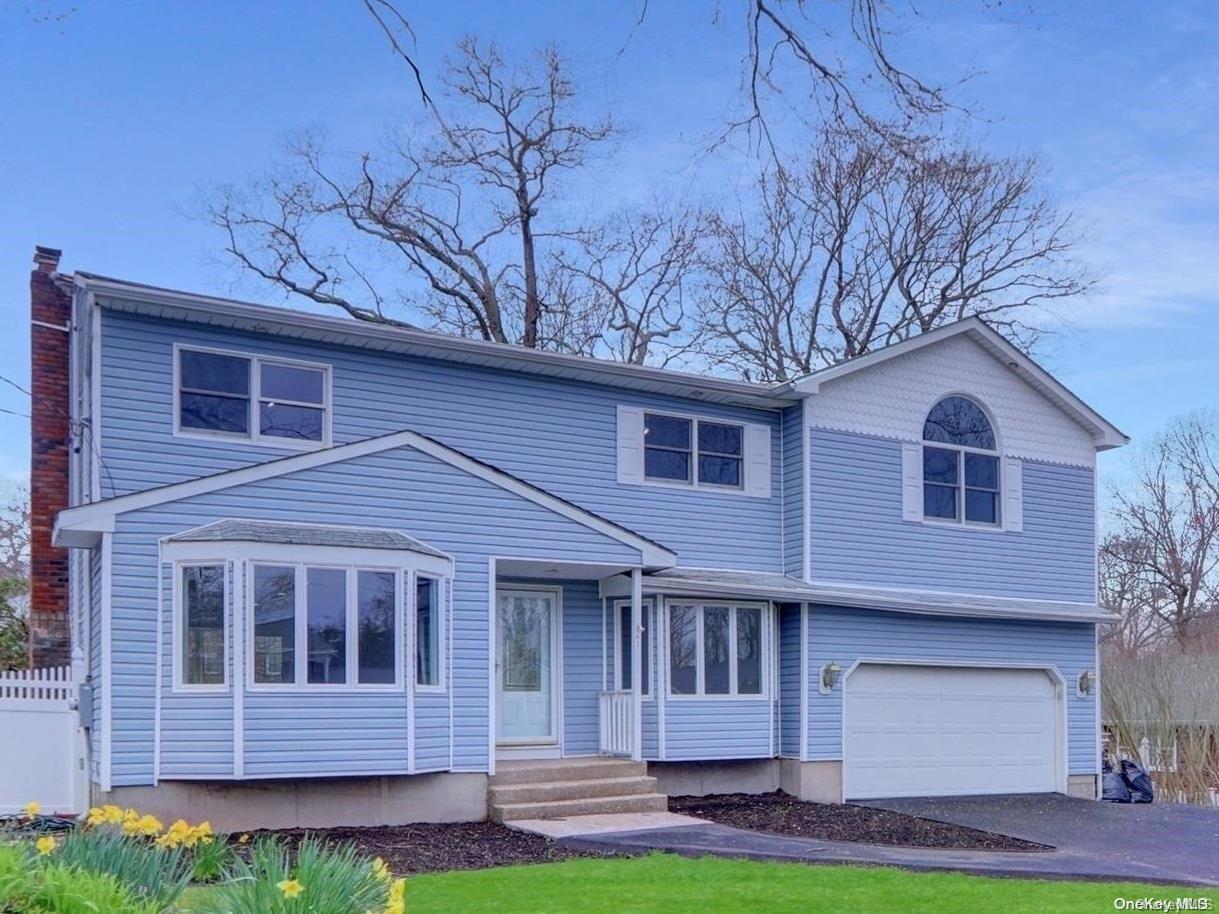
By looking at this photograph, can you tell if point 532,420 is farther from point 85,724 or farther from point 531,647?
point 85,724

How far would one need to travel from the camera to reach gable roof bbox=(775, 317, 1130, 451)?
17.8m

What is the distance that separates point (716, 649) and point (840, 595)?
1.84 m

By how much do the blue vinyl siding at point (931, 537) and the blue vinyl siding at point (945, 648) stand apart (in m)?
0.48

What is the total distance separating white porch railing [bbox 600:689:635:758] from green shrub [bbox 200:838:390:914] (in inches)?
357

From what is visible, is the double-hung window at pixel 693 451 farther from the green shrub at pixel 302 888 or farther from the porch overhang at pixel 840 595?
the green shrub at pixel 302 888

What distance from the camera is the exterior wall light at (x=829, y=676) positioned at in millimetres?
17500

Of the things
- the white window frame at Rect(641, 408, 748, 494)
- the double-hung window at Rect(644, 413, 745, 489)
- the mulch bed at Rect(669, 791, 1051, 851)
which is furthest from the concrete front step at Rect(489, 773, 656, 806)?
the double-hung window at Rect(644, 413, 745, 489)

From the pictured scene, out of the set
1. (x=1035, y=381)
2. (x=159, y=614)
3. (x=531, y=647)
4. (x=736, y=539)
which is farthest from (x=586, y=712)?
(x=1035, y=381)

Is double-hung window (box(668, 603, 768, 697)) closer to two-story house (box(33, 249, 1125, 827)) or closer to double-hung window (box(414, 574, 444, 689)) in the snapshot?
two-story house (box(33, 249, 1125, 827))

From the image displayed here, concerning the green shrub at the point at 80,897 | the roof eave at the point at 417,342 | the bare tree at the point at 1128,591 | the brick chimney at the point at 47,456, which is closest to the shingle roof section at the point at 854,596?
the roof eave at the point at 417,342

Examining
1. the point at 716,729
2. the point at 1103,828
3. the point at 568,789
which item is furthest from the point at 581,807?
the point at 1103,828

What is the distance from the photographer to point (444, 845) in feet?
41.4

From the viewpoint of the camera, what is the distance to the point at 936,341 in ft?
62.2

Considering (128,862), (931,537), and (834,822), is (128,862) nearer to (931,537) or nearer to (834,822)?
(834,822)
